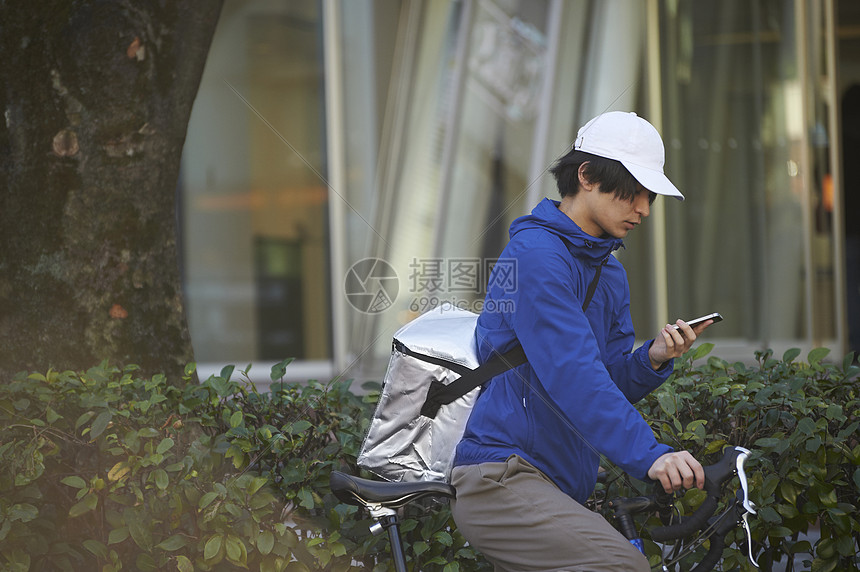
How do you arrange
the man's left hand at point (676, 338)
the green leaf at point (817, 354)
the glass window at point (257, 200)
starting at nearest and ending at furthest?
the man's left hand at point (676, 338), the green leaf at point (817, 354), the glass window at point (257, 200)

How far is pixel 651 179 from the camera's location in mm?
2213

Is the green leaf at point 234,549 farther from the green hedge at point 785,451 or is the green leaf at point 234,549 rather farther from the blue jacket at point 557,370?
the green hedge at point 785,451

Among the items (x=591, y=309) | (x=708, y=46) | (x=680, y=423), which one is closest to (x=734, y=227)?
(x=708, y=46)

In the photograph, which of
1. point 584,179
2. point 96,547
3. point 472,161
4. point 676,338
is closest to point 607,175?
point 584,179

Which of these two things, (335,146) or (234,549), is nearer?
(234,549)

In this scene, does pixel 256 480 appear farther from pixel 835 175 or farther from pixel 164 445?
pixel 835 175

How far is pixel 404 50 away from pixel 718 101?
3.10 meters

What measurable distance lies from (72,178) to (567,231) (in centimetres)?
205

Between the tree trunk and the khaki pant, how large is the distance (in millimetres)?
1782

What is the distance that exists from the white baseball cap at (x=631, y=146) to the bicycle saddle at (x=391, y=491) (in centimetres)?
92

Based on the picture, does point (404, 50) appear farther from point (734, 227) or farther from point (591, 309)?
point (591, 309)

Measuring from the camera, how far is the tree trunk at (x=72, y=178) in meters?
3.34

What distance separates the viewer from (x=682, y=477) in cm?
194

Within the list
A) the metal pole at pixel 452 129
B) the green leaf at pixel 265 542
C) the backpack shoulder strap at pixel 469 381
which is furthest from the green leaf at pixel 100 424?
the metal pole at pixel 452 129
